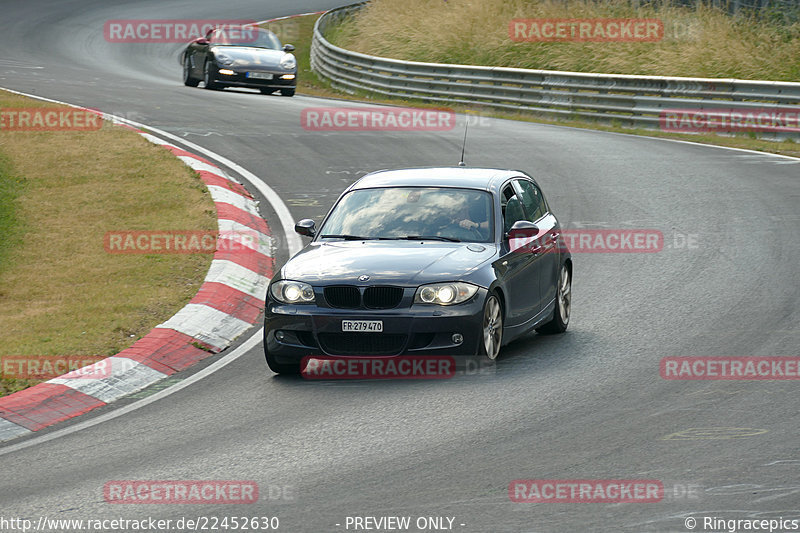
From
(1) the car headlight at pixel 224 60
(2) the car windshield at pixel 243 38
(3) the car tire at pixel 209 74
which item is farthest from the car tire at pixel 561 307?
(2) the car windshield at pixel 243 38

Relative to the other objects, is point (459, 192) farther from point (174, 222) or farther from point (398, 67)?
point (398, 67)

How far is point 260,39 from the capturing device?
30.6 metres

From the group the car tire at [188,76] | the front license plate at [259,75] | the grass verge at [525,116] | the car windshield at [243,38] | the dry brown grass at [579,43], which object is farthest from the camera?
the car tire at [188,76]

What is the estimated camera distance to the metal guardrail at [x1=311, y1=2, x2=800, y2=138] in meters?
23.9

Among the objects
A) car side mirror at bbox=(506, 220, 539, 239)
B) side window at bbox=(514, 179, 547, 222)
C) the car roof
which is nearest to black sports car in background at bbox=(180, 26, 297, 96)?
side window at bbox=(514, 179, 547, 222)

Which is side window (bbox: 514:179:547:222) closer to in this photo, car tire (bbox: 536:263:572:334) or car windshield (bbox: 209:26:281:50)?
car tire (bbox: 536:263:572:334)

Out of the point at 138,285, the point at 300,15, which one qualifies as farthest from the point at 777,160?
the point at 300,15

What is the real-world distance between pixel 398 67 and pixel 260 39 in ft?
12.4

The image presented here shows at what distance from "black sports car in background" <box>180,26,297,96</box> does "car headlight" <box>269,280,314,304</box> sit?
20.5 meters

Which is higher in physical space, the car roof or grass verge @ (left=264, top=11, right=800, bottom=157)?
the car roof

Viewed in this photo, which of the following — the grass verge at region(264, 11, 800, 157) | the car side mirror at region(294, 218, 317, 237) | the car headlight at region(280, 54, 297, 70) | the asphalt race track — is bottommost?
the grass verge at region(264, 11, 800, 157)

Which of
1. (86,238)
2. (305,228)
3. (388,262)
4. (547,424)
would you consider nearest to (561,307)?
(388,262)

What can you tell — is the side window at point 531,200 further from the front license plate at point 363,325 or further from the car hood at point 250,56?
the car hood at point 250,56

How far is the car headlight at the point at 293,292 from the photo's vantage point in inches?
366
